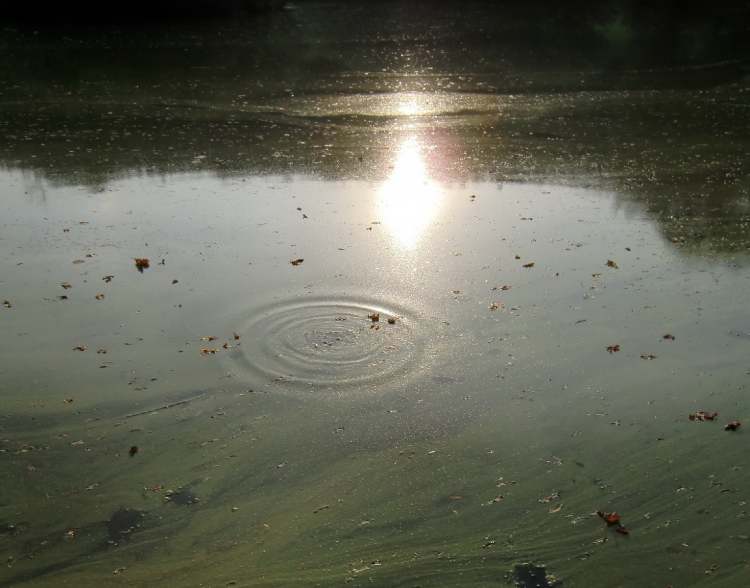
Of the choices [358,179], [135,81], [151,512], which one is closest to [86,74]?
[135,81]

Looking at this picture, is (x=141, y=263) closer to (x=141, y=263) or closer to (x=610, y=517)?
(x=141, y=263)

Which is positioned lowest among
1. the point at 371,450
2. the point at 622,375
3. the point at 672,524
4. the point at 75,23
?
the point at 672,524

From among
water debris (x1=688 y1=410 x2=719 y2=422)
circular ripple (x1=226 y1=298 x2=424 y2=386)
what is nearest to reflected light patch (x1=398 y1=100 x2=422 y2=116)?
circular ripple (x1=226 y1=298 x2=424 y2=386)

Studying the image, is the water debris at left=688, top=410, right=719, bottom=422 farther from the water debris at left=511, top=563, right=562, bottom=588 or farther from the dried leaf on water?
the water debris at left=511, top=563, right=562, bottom=588

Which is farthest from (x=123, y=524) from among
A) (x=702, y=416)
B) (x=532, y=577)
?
(x=702, y=416)

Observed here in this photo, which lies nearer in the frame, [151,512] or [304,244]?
[151,512]

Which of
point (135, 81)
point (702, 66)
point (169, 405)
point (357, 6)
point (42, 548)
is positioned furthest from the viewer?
point (357, 6)

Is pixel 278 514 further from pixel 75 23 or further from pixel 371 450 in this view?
pixel 75 23
